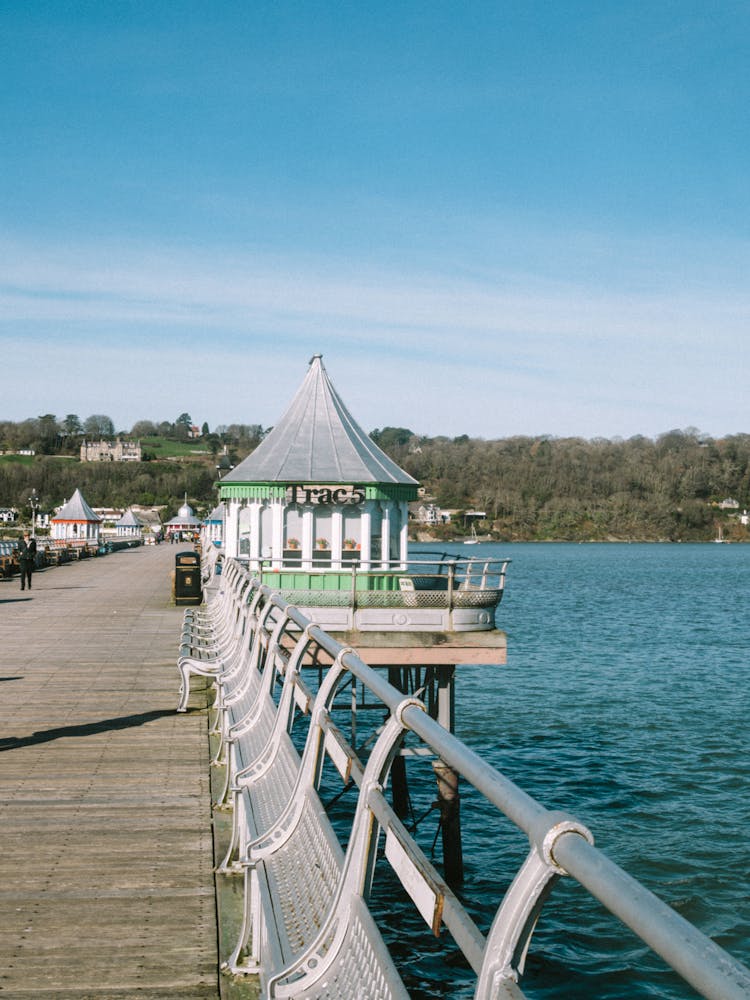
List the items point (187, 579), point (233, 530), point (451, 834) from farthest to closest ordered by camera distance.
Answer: point (187, 579), point (233, 530), point (451, 834)

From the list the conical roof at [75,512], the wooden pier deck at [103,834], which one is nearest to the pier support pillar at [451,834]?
the wooden pier deck at [103,834]

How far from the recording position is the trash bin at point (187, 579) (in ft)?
85.3

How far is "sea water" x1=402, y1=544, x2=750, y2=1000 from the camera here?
11766 millimetres

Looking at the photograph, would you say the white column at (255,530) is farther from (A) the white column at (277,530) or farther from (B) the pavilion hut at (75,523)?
(B) the pavilion hut at (75,523)

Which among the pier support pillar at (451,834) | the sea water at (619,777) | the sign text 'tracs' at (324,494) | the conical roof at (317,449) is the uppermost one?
Result: the conical roof at (317,449)

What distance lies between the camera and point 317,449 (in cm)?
2286

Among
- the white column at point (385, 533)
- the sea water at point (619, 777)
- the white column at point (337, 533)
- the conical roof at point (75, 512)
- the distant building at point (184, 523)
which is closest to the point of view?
the sea water at point (619, 777)

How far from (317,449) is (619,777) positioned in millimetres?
8890

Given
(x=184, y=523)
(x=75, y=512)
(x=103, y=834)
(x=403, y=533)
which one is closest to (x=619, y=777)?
(x=403, y=533)

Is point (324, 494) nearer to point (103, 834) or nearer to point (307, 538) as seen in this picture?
point (307, 538)

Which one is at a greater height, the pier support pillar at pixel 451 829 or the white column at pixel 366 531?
the white column at pixel 366 531

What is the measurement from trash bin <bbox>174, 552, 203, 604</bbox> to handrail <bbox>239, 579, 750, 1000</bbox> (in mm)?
23616

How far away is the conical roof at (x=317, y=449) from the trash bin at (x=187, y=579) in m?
3.25

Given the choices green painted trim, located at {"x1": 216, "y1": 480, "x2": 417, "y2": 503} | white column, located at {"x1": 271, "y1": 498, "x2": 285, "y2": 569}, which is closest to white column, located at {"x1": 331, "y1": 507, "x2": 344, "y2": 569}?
green painted trim, located at {"x1": 216, "y1": 480, "x2": 417, "y2": 503}
